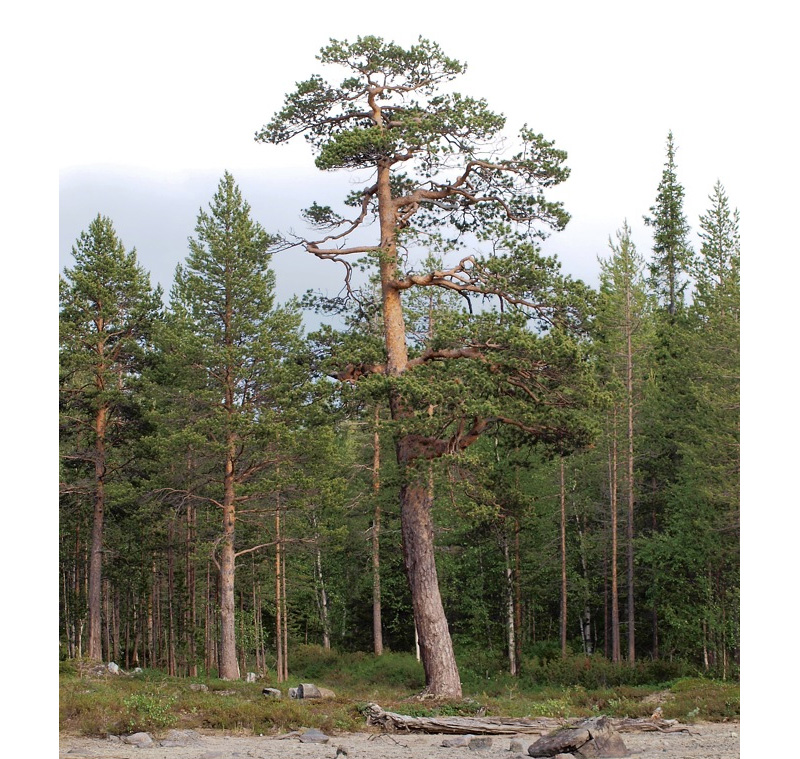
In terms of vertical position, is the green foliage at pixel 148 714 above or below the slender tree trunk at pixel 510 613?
above

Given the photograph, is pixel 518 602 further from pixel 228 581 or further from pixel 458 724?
pixel 458 724

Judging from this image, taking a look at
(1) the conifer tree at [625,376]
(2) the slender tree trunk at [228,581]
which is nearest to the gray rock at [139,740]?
(2) the slender tree trunk at [228,581]

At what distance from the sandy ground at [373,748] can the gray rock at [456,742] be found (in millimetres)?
98

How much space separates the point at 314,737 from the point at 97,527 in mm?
13261

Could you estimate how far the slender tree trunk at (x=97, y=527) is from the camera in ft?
68.5

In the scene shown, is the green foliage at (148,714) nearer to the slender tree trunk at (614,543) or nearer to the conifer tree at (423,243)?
the conifer tree at (423,243)

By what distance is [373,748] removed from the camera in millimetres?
9125

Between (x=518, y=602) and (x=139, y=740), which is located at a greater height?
(x=139, y=740)

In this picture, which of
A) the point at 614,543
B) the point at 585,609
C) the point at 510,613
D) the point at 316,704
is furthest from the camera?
the point at 585,609

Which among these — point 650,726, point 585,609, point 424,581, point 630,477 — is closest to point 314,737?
point 650,726

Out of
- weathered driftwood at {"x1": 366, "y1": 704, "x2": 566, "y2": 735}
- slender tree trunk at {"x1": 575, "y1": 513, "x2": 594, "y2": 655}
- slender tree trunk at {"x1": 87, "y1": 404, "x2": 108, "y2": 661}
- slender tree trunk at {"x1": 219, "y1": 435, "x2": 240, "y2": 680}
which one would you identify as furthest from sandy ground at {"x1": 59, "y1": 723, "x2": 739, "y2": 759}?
slender tree trunk at {"x1": 575, "y1": 513, "x2": 594, "y2": 655}

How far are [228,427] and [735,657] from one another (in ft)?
44.5

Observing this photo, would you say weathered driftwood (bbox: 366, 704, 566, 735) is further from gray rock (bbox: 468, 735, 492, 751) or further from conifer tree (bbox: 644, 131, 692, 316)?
conifer tree (bbox: 644, 131, 692, 316)
